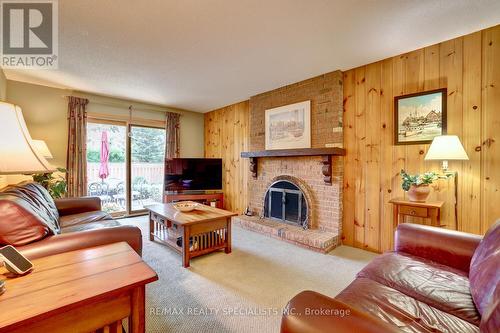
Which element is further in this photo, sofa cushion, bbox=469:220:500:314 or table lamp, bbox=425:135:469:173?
table lamp, bbox=425:135:469:173

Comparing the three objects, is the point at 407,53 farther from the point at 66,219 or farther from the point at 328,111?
the point at 66,219

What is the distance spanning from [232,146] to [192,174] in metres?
1.05

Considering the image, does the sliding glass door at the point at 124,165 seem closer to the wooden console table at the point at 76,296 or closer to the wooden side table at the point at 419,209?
the wooden console table at the point at 76,296

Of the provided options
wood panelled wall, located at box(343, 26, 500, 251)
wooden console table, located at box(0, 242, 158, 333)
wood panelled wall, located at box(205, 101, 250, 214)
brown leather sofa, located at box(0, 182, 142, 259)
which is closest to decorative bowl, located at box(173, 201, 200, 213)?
brown leather sofa, located at box(0, 182, 142, 259)

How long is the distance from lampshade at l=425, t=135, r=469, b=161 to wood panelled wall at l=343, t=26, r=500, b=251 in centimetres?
32

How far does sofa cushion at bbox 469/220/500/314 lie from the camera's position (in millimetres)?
961

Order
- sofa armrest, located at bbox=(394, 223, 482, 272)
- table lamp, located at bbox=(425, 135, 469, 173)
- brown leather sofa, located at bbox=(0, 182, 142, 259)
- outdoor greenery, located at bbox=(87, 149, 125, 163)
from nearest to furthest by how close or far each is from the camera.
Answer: brown leather sofa, located at bbox=(0, 182, 142, 259)
sofa armrest, located at bbox=(394, 223, 482, 272)
table lamp, located at bbox=(425, 135, 469, 173)
outdoor greenery, located at bbox=(87, 149, 125, 163)

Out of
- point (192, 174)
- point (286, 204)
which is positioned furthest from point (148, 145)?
point (286, 204)

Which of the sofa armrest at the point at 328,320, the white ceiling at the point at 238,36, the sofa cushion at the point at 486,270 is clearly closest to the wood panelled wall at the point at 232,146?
the white ceiling at the point at 238,36

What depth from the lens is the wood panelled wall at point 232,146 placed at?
456 centimetres

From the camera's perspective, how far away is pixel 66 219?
8.37 ft

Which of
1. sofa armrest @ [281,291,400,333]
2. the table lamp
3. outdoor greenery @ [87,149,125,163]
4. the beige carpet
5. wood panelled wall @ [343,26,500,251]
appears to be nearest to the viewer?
sofa armrest @ [281,291,400,333]

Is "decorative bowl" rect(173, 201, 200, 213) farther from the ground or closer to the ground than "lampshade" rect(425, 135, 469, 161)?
closer to the ground

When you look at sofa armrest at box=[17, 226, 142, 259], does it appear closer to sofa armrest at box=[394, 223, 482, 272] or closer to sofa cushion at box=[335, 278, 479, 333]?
sofa cushion at box=[335, 278, 479, 333]
